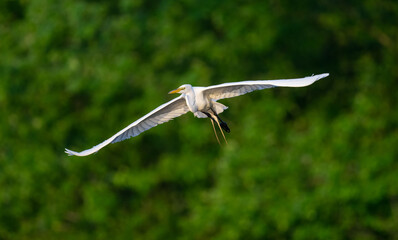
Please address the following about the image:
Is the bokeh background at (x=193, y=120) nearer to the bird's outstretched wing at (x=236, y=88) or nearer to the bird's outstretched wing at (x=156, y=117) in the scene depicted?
the bird's outstretched wing at (x=156, y=117)

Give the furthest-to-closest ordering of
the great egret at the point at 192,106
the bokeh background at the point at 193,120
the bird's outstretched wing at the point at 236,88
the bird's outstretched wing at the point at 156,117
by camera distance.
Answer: the bokeh background at the point at 193,120
the bird's outstretched wing at the point at 156,117
the great egret at the point at 192,106
the bird's outstretched wing at the point at 236,88

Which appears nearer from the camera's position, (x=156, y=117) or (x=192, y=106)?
(x=192, y=106)

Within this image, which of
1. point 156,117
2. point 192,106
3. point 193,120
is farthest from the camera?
point 193,120

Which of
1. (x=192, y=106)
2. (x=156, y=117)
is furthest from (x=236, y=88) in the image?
(x=156, y=117)

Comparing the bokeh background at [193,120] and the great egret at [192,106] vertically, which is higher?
the bokeh background at [193,120]

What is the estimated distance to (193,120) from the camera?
14.1 m

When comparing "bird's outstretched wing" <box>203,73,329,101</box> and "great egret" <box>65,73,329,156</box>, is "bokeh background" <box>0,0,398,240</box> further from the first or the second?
"bird's outstretched wing" <box>203,73,329,101</box>

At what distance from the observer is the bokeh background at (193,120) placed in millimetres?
13398

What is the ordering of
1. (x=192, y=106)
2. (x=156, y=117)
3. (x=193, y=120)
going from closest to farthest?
(x=192, y=106) < (x=156, y=117) < (x=193, y=120)

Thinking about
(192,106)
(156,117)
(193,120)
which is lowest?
(192,106)

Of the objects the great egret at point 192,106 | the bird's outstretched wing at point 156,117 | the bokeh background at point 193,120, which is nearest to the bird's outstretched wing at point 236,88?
the great egret at point 192,106

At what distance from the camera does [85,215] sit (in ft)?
48.4

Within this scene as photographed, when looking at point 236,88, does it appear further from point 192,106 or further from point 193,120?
point 193,120

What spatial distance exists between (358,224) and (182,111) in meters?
7.09
